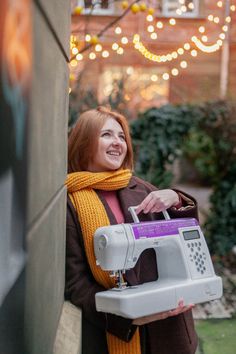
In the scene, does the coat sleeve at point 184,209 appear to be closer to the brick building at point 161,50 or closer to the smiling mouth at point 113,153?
the smiling mouth at point 113,153

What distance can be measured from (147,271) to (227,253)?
3.57 metres

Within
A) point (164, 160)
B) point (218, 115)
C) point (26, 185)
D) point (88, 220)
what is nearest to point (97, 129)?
point (88, 220)

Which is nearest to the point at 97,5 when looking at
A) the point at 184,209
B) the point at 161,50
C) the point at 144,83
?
the point at 161,50

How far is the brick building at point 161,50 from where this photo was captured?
485 cm

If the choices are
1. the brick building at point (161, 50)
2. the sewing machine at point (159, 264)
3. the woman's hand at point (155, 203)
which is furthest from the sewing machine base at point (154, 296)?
the brick building at point (161, 50)

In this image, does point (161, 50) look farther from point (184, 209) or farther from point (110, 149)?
point (184, 209)

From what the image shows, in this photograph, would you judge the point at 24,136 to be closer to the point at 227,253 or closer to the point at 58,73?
the point at 58,73

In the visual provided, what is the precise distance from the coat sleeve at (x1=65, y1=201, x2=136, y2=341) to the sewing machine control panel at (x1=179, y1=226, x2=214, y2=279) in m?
0.28

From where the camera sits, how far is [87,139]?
206 cm

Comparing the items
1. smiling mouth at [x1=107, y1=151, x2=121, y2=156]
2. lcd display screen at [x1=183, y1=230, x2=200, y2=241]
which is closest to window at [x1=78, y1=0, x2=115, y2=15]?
smiling mouth at [x1=107, y1=151, x2=121, y2=156]

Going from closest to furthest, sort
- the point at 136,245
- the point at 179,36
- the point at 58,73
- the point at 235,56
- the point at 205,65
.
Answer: the point at 58,73 < the point at 136,245 < the point at 179,36 < the point at 235,56 < the point at 205,65

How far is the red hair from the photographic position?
2047 millimetres

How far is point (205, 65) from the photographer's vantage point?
10648 mm

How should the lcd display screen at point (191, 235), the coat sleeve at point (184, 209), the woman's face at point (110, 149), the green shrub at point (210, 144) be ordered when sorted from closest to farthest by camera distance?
the lcd display screen at point (191, 235) → the coat sleeve at point (184, 209) → the woman's face at point (110, 149) → the green shrub at point (210, 144)
